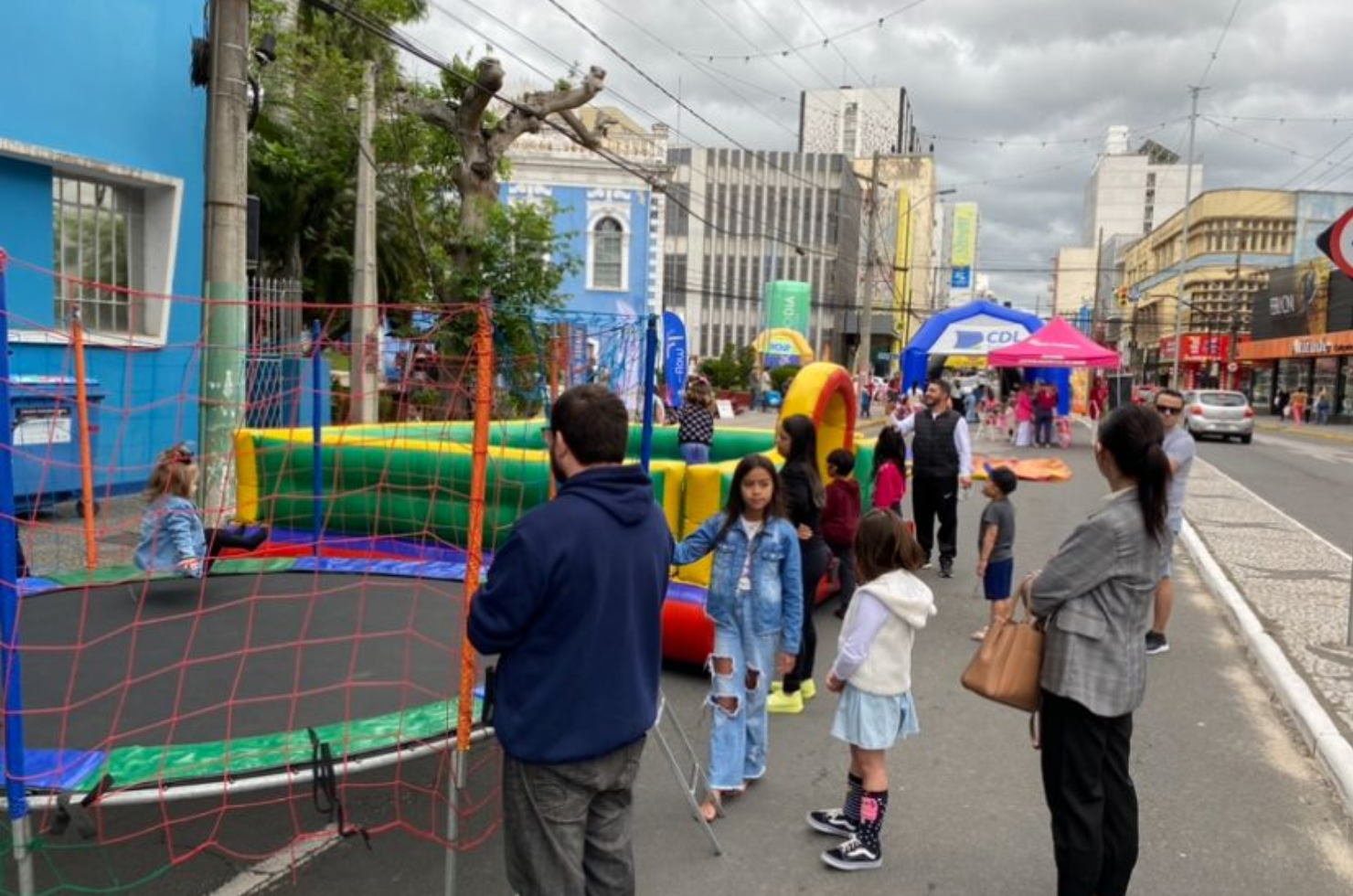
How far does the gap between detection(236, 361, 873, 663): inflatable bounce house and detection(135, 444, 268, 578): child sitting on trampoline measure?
31.0 inches

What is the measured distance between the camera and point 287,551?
23.7 feet

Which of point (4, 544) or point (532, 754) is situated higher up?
point (4, 544)

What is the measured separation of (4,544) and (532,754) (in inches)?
64.0

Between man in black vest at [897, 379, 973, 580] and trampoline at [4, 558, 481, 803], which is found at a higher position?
man in black vest at [897, 379, 973, 580]

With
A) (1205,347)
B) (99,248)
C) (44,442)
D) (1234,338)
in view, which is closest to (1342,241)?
(44,442)

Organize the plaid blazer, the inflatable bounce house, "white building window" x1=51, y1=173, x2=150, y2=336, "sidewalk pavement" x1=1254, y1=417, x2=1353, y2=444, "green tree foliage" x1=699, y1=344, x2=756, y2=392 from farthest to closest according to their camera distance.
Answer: "green tree foliage" x1=699, y1=344, x2=756, y2=392
"sidewalk pavement" x1=1254, y1=417, x2=1353, y2=444
"white building window" x1=51, y1=173, x2=150, y2=336
the inflatable bounce house
the plaid blazer

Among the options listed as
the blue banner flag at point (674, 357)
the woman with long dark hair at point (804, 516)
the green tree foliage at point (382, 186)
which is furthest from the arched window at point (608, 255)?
the woman with long dark hair at point (804, 516)

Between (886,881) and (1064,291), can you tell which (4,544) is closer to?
(886,881)

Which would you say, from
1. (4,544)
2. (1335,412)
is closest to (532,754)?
(4,544)

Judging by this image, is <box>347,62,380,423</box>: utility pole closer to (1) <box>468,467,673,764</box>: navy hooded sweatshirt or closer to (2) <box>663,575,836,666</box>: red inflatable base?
(2) <box>663,575,836,666</box>: red inflatable base

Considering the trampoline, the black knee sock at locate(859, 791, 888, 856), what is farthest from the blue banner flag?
the black knee sock at locate(859, 791, 888, 856)

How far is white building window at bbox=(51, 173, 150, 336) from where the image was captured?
406 inches

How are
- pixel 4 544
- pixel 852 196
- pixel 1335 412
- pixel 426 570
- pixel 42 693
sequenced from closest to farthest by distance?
pixel 4 544 < pixel 42 693 < pixel 426 570 < pixel 1335 412 < pixel 852 196

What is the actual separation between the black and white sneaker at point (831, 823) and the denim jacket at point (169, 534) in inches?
158
